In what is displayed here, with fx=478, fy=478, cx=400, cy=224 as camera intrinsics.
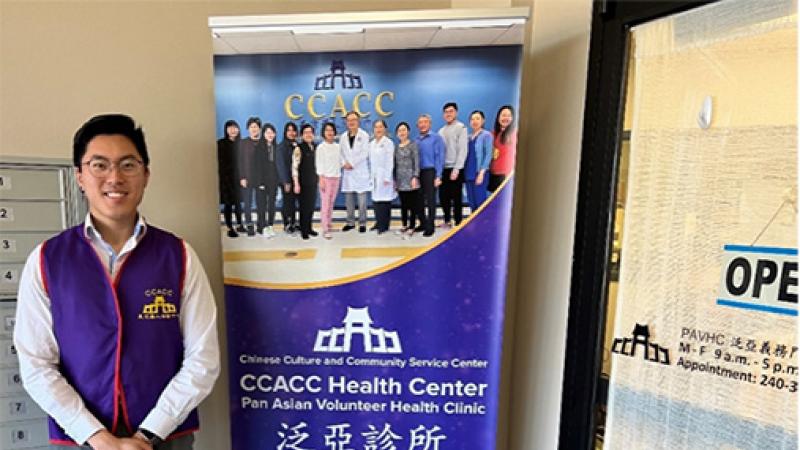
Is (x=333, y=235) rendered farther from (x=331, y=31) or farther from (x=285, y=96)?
(x=331, y=31)

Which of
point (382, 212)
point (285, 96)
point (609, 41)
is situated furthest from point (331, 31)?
point (609, 41)

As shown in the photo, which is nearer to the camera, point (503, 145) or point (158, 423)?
point (158, 423)

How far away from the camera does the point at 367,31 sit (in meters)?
1.29

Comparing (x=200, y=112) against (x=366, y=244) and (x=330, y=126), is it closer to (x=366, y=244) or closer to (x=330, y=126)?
(x=330, y=126)

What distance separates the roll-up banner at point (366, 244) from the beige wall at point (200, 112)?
0.23 m

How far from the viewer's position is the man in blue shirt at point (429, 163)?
133 centimetres

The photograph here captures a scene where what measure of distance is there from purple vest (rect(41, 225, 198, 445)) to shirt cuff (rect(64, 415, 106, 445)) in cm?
4

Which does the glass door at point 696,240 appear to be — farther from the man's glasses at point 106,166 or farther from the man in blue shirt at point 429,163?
the man's glasses at point 106,166

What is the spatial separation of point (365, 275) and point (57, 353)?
803 mm

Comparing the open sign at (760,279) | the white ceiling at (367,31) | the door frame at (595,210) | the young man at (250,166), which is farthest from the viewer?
the young man at (250,166)

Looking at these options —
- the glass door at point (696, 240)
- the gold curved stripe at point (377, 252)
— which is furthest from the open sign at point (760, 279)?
the gold curved stripe at point (377, 252)

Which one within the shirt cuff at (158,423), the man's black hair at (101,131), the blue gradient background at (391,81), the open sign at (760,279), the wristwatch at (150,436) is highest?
the blue gradient background at (391,81)

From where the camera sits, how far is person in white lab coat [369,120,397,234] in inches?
52.7

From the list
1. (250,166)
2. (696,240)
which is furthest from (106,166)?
(696,240)
